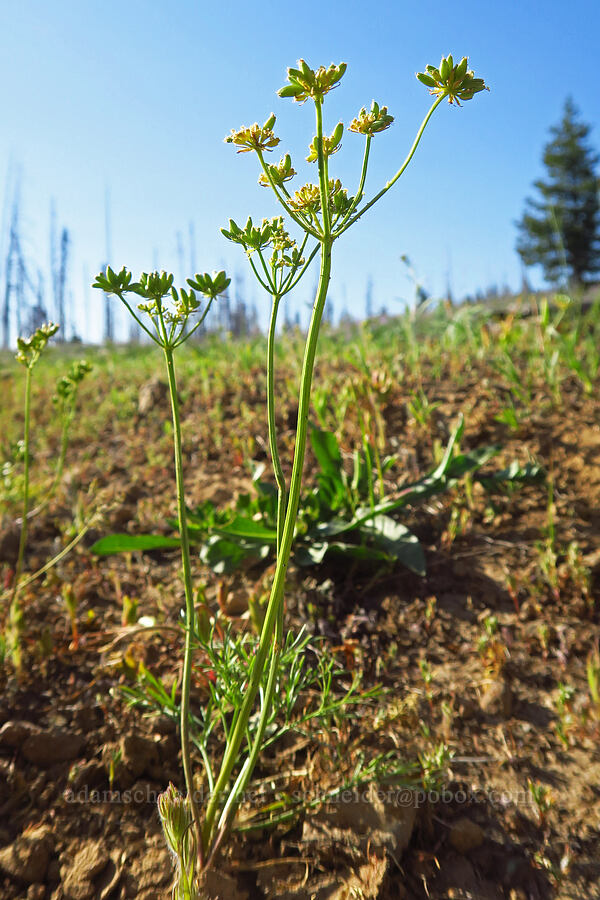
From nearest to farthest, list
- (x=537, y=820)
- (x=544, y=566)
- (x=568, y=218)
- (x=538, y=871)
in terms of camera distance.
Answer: (x=538, y=871), (x=537, y=820), (x=544, y=566), (x=568, y=218)

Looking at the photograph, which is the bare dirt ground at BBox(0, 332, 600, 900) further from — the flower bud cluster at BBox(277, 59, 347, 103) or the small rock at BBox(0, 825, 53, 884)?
the flower bud cluster at BBox(277, 59, 347, 103)

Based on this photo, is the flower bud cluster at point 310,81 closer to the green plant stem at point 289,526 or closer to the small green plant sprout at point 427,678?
the green plant stem at point 289,526

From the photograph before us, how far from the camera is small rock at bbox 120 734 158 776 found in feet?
4.67

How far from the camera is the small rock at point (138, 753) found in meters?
1.42

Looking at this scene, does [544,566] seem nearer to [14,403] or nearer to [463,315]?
[463,315]

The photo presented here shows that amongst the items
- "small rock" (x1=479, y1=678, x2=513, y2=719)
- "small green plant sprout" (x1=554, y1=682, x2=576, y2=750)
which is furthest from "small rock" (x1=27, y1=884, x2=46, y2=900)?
"small green plant sprout" (x1=554, y1=682, x2=576, y2=750)

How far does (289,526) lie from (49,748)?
108 centimetres

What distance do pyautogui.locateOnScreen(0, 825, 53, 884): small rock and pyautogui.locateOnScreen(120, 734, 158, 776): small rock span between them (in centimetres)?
23

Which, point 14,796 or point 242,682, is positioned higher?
point 242,682

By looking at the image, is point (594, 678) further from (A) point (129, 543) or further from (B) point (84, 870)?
(A) point (129, 543)

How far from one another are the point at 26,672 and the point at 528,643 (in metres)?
1.61

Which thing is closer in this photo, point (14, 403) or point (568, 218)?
point (14, 403)

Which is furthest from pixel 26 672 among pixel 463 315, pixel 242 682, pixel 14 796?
pixel 463 315

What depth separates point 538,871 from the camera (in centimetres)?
120
